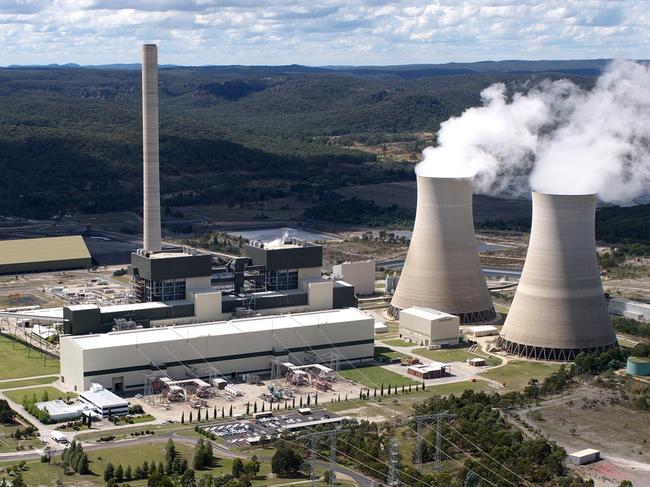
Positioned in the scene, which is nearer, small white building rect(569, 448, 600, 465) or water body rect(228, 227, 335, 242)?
small white building rect(569, 448, 600, 465)

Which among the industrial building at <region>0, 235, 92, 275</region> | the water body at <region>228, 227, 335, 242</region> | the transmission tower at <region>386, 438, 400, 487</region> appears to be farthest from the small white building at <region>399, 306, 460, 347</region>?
the water body at <region>228, 227, 335, 242</region>

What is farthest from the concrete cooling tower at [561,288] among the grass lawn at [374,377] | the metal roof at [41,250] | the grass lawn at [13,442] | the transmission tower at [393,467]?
the metal roof at [41,250]

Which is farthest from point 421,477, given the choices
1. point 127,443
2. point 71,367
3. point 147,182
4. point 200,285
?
point 147,182

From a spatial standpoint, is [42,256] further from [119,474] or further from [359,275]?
[119,474]

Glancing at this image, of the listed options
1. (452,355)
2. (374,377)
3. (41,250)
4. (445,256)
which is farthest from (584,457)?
(41,250)

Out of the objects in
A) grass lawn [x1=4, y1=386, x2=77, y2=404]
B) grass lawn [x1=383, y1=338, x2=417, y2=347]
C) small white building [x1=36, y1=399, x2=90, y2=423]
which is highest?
small white building [x1=36, y1=399, x2=90, y2=423]

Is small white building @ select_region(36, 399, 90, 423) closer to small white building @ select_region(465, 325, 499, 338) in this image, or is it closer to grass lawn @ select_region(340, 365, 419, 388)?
grass lawn @ select_region(340, 365, 419, 388)

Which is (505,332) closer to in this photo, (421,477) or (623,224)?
(421,477)

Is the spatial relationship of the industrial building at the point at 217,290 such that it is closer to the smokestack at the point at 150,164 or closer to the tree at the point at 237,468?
the smokestack at the point at 150,164
